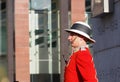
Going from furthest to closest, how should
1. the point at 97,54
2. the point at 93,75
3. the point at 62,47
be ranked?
1. the point at 62,47
2. the point at 97,54
3. the point at 93,75

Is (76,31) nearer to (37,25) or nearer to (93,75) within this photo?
(93,75)

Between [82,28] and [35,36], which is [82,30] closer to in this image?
[82,28]

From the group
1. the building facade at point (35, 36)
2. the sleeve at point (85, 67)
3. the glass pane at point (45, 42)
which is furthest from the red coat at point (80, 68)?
the glass pane at point (45, 42)

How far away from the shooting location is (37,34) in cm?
3938

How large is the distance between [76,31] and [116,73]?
567 cm

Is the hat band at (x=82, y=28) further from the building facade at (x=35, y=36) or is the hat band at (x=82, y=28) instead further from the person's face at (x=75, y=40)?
the building facade at (x=35, y=36)

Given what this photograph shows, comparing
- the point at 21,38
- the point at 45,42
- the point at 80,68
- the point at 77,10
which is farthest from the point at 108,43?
the point at 45,42

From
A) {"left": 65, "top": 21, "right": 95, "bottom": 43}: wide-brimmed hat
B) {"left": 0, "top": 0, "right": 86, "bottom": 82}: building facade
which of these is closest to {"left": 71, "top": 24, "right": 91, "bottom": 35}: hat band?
{"left": 65, "top": 21, "right": 95, "bottom": 43}: wide-brimmed hat

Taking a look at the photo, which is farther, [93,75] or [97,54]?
[97,54]

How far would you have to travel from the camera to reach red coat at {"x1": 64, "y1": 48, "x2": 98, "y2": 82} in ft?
19.5

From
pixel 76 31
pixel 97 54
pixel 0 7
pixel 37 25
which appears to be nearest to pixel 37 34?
pixel 37 25

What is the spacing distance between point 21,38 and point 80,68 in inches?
1290

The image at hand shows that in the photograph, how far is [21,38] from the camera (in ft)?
127

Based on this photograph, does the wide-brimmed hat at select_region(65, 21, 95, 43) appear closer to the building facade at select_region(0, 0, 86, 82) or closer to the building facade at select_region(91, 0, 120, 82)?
the building facade at select_region(91, 0, 120, 82)
